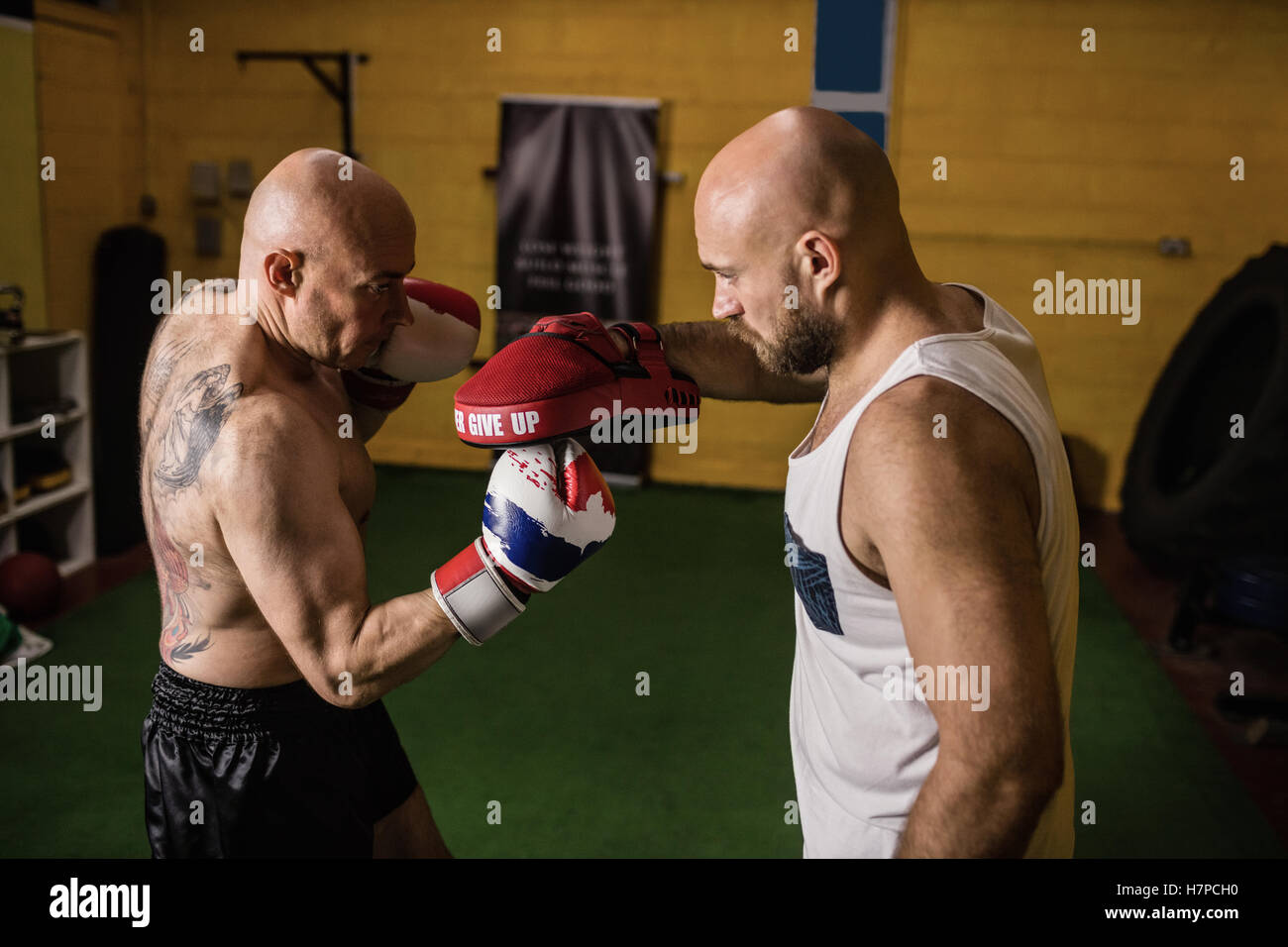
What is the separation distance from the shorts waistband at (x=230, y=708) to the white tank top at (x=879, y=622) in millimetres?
878

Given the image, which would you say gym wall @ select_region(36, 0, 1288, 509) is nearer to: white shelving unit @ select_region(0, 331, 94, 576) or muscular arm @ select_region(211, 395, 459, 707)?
white shelving unit @ select_region(0, 331, 94, 576)

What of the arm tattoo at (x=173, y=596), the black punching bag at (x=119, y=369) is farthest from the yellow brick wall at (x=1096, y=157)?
the arm tattoo at (x=173, y=596)

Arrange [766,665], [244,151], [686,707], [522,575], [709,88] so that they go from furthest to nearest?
[244,151], [709,88], [766,665], [686,707], [522,575]

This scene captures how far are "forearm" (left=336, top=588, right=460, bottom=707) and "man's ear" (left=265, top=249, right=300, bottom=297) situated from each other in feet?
1.76

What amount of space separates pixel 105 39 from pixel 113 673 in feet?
13.6

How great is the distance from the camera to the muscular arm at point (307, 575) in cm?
158

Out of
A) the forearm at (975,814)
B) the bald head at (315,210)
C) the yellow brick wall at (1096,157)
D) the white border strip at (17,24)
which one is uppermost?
the white border strip at (17,24)

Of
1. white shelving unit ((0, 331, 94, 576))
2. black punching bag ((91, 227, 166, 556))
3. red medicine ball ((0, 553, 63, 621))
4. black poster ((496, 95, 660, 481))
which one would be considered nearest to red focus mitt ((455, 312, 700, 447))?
red medicine ball ((0, 553, 63, 621))

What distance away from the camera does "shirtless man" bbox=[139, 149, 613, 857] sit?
1.59m

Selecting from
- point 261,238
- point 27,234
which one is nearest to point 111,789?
point 261,238

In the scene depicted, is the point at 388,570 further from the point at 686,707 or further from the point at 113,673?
the point at 686,707

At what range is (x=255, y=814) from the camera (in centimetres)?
180

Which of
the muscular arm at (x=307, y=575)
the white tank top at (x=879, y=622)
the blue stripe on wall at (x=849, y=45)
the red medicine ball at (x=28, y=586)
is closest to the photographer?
the white tank top at (x=879, y=622)

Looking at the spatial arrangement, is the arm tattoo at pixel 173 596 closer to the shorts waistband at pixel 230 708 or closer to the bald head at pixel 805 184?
the shorts waistband at pixel 230 708
